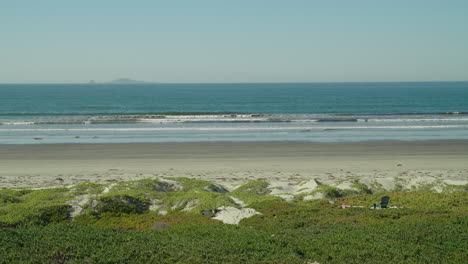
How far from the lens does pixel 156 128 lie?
Answer: 52.4 m

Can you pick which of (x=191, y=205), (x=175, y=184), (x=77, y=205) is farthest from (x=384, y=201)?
(x=77, y=205)

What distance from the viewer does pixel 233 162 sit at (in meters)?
31.0

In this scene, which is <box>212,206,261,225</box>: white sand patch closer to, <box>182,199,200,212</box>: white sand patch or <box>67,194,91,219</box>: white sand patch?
<box>182,199,200,212</box>: white sand patch

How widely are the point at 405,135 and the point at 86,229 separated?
38.2 metres

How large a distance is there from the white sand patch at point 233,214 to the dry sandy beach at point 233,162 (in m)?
6.92

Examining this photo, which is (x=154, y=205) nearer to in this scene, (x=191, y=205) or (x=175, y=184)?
(x=191, y=205)

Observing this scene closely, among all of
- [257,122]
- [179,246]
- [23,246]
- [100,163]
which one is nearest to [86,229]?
[23,246]

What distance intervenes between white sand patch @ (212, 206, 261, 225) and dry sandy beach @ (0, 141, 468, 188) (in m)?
6.92

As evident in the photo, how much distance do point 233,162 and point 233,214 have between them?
15.3m

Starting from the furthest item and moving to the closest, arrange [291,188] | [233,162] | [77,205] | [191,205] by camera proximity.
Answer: [233,162] → [291,188] → [191,205] → [77,205]

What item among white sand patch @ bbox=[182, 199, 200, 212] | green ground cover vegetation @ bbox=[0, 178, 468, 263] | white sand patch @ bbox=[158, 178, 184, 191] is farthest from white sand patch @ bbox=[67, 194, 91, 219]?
white sand patch @ bbox=[158, 178, 184, 191]

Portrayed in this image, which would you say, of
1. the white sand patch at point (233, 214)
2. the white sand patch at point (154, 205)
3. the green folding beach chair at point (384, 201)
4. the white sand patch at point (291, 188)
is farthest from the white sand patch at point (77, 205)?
the green folding beach chair at point (384, 201)

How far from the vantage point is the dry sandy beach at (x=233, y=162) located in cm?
2625

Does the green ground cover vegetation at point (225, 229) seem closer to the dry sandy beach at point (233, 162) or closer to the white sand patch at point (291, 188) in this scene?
the white sand patch at point (291, 188)
